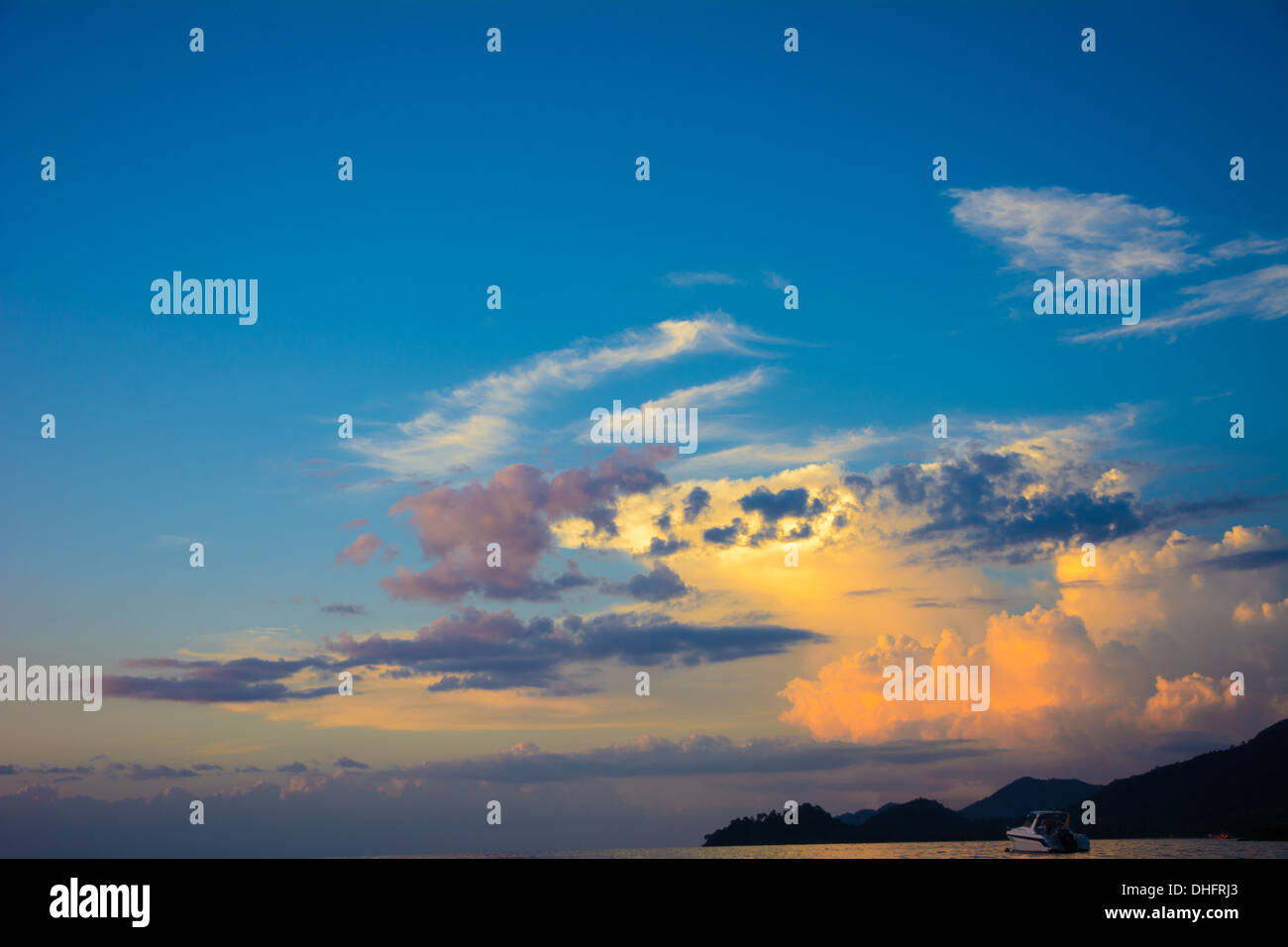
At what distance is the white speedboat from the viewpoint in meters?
139

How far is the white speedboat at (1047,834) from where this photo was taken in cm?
13899

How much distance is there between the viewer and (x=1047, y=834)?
140375 mm
